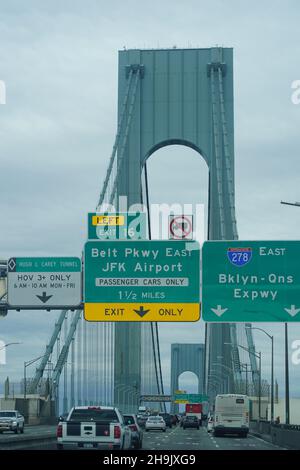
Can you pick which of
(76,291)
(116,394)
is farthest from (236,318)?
(116,394)

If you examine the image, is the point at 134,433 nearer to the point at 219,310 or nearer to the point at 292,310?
the point at 219,310

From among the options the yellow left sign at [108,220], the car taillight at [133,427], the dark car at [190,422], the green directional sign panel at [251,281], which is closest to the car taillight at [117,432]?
the green directional sign panel at [251,281]

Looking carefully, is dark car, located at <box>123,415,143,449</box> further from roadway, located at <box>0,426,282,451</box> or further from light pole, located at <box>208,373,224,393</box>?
light pole, located at <box>208,373,224,393</box>

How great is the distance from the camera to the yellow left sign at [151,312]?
37.6m

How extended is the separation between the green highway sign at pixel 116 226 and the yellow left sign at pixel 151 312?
11.5 metres

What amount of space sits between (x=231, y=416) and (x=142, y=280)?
36025mm

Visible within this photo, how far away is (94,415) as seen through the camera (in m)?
31.3

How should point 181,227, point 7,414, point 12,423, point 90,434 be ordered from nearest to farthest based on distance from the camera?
1. point 90,434
2. point 181,227
3. point 12,423
4. point 7,414

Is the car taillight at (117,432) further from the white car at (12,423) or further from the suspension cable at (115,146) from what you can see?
the suspension cable at (115,146)

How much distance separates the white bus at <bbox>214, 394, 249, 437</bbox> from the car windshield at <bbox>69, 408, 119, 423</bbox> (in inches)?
1597

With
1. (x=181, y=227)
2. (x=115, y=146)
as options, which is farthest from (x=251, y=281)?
(x=115, y=146)

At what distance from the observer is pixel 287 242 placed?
1515 inches

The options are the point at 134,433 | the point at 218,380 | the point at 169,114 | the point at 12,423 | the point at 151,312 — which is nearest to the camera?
the point at 151,312

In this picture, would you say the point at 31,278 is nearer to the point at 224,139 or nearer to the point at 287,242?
the point at 287,242
